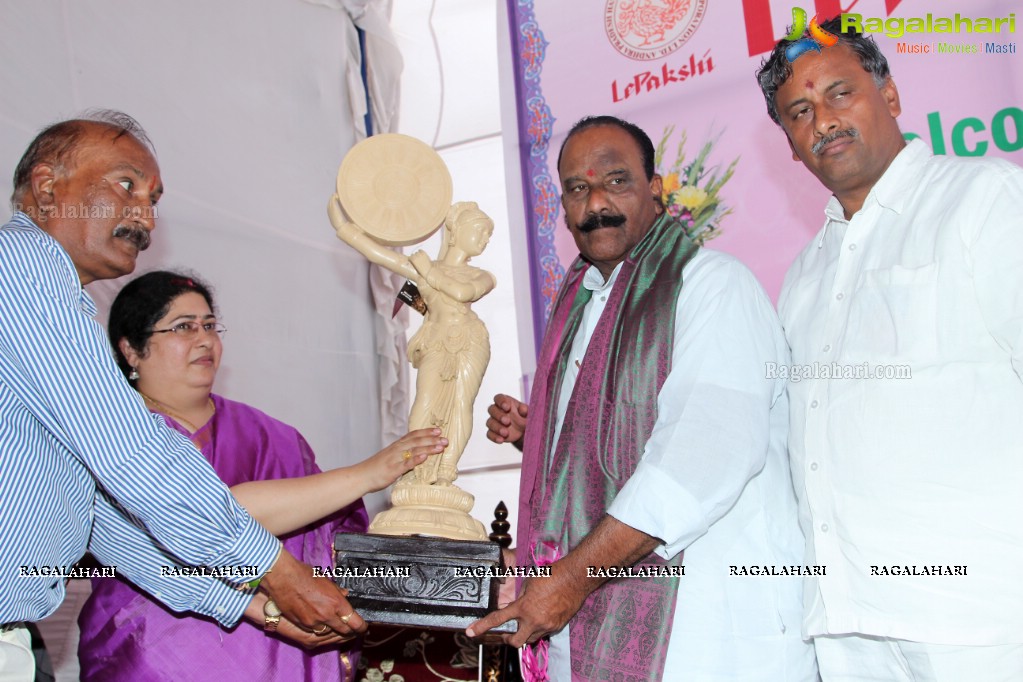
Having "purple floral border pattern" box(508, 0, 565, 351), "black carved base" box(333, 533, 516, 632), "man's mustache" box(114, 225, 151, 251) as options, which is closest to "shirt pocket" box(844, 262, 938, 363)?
"black carved base" box(333, 533, 516, 632)

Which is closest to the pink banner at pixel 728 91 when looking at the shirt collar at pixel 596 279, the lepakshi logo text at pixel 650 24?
the lepakshi logo text at pixel 650 24

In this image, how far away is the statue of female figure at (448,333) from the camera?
2.49 meters

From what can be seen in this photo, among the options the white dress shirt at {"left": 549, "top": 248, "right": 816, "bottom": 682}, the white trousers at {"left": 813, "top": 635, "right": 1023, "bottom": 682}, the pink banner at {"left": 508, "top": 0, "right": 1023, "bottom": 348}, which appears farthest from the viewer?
the pink banner at {"left": 508, "top": 0, "right": 1023, "bottom": 348}

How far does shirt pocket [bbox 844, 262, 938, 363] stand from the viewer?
1.75 m

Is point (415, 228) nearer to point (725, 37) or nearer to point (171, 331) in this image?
point (171, 331)

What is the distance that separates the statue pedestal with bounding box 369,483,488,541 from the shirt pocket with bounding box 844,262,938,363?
1.04m

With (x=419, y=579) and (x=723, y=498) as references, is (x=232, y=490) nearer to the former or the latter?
(x=419, y=579)

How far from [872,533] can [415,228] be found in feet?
4.82

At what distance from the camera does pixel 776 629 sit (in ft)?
6.30

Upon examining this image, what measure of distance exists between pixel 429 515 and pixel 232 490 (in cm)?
53

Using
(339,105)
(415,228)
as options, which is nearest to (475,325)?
(415,228)

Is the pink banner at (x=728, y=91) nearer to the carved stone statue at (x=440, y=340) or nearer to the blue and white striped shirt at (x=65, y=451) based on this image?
the carved stone statue at (x=440, y=340)

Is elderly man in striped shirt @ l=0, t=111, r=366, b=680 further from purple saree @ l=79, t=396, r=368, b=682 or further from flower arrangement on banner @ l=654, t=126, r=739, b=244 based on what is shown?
flower arrangement on banner @ l=654, t=126, r=739, b=244

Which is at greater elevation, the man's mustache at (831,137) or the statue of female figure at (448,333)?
the man's mustache at (831,137)
